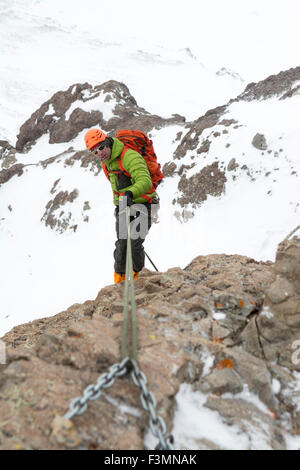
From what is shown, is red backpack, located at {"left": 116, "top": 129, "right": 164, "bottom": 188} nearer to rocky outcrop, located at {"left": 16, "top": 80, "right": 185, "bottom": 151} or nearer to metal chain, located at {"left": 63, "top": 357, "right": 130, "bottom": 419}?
metal chain, located at {"left": 63, "top": 357, "right": 130, "bottom": 419}

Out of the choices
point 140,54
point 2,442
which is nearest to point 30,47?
point 140,54

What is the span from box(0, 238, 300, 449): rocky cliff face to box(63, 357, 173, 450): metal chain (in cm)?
10

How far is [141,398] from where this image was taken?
1.82 m

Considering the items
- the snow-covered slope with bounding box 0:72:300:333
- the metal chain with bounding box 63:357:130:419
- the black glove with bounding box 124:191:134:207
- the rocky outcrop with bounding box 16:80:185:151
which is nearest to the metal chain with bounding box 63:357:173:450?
the metal chain with bounding box 63:357:130:419

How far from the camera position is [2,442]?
1623 mm

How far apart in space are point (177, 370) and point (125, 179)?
10.5 ft

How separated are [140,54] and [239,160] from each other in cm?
7100

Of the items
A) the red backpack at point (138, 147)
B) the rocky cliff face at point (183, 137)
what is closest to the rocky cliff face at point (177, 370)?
the red backpack at point (138, 147)

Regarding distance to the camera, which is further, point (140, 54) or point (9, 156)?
point (140, 54)

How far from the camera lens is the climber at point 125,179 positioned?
167 inches

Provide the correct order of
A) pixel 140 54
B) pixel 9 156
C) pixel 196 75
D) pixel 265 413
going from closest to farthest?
1. pixel 265 413
2. pixel 9 156
3. pixel 196 75
4. pixel 140 54

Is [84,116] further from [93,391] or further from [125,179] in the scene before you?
[93,391]

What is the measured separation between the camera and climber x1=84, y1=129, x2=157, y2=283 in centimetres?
424
